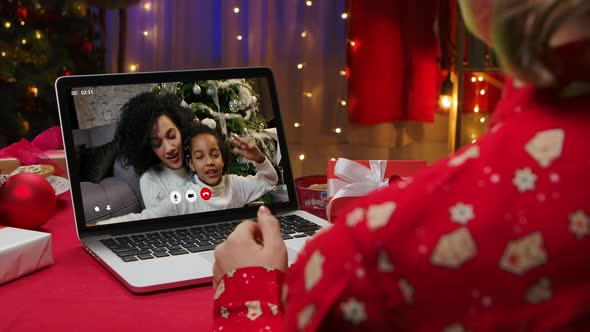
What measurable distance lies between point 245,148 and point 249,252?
1.61ft

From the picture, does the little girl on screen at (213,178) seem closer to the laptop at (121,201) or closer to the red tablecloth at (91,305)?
the laptop at (121,201)

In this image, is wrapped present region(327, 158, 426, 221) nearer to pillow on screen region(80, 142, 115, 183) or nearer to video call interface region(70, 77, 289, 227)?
video call interface region(70, 77, 289, 227)

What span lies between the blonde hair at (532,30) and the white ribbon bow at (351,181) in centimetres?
75

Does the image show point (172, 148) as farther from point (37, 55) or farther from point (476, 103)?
point (476, 103)

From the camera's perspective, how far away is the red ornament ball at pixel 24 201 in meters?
1.10

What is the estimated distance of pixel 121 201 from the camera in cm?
108

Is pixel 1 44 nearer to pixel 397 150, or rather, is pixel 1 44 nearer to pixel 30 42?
pixel 30 42

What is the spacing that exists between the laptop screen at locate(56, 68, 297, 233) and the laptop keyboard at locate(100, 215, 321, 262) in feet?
0.12

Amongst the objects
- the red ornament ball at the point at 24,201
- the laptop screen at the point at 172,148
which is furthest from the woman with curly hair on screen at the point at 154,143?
the red ornament ball at the point at 24,201

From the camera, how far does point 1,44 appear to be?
3150mm

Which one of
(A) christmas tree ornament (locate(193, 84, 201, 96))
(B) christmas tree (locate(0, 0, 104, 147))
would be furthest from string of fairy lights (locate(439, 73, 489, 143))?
(A) christmas tree ornament (locate(193, 84, 201, 96))

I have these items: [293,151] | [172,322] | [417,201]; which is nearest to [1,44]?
[293,151]

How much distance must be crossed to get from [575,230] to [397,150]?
3.21 metres

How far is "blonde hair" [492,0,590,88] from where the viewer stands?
37 cm
